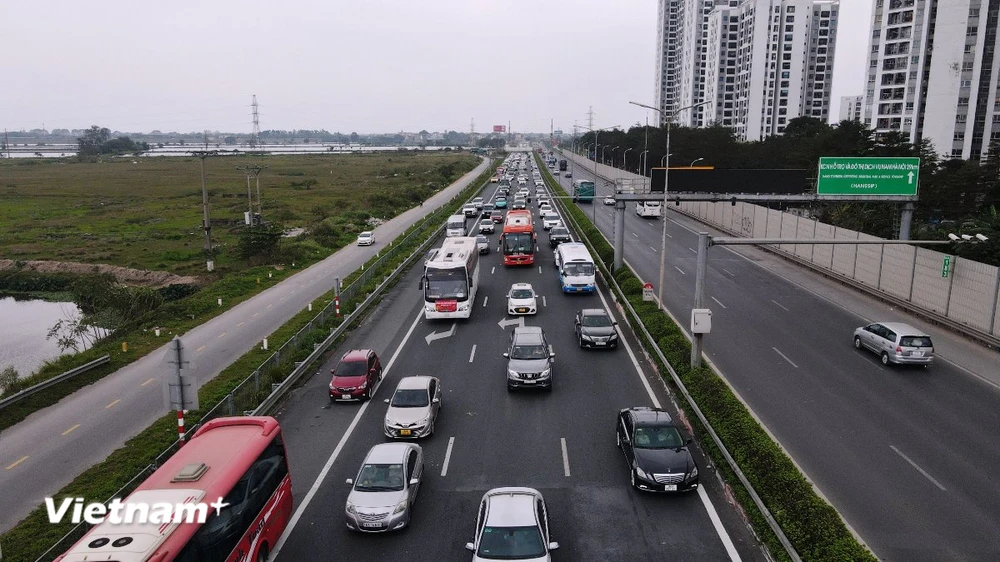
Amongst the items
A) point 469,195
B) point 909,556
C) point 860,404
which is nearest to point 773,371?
point 860,404

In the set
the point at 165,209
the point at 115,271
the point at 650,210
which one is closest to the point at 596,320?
the point at 115,271

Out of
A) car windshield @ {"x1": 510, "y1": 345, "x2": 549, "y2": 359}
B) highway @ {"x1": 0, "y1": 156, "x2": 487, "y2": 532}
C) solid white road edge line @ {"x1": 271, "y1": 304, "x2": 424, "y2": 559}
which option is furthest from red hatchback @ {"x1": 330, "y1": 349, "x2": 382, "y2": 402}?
car windshield @ {"x1": 510, "y1": 345, "x2": 549, "y2": 359}

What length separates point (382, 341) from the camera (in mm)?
31719

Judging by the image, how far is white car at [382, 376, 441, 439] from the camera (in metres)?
20.6

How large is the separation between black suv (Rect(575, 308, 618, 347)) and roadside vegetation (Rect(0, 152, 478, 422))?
20.5 metres

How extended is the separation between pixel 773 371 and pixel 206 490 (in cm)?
2149

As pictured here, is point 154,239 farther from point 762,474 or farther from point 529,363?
point 762,474

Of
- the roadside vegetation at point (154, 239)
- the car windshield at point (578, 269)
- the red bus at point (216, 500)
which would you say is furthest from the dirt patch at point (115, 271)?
the red bus at point (216, 500)

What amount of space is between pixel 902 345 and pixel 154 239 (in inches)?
2692

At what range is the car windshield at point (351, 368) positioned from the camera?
24266 mm

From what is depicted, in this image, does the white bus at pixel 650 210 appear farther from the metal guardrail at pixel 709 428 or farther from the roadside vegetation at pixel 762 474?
the roadside vegetation at pixel 762 474

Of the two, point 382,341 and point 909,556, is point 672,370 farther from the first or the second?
point 382,341

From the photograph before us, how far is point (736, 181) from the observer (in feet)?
132

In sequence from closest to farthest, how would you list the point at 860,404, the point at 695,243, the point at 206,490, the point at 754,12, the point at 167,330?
the point at 206,490 → the point at 860,404 → the point at 167,330 → the point at 695,243 → the point at 754,12
